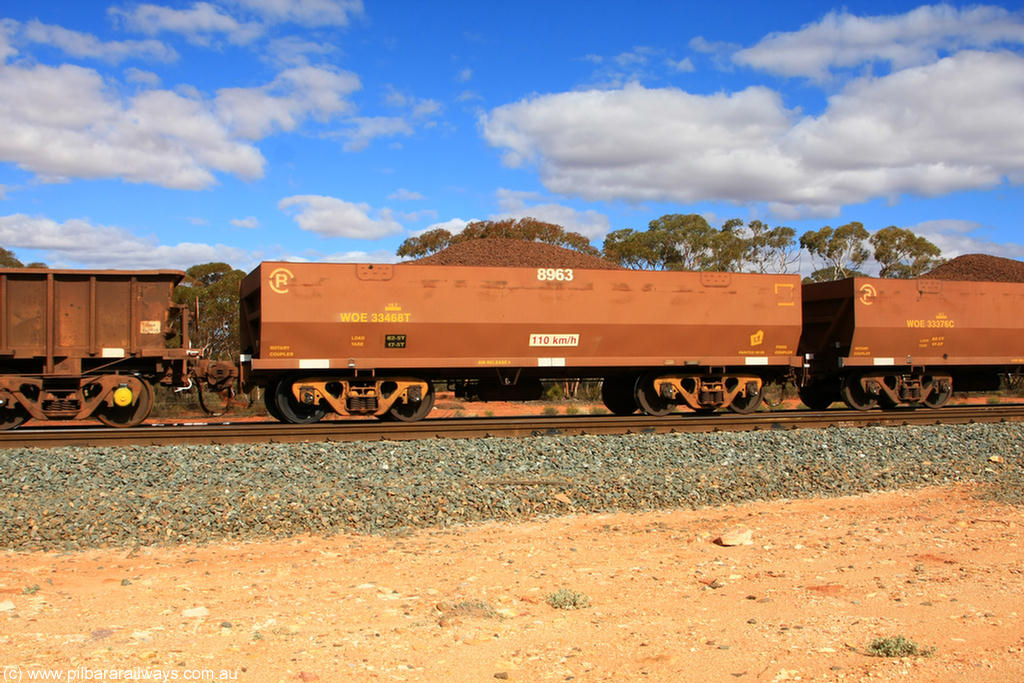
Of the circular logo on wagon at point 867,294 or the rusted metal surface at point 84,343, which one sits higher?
the circular logo on wagon at point 867,294

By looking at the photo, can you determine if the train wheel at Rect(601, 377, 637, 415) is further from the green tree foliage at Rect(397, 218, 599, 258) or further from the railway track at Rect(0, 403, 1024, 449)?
the green tree foliage at Rect(397, 218, 599, 258)

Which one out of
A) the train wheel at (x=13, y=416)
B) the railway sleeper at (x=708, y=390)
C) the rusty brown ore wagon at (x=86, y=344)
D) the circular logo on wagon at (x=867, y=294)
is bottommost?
the train wheel at (x=13, y=416)

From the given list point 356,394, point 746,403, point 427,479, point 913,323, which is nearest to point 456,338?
point 356,394

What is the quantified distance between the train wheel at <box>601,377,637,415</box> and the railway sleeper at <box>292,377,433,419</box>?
4274 millimetres

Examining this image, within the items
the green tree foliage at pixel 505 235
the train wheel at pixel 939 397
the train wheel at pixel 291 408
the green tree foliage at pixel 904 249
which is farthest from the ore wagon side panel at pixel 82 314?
the green tree foliage at pixel 904 249

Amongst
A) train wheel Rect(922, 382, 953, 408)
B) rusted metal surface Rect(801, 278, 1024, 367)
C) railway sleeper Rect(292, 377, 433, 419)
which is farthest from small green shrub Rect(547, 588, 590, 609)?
train wheel Rect(922, 382, 953, 408)

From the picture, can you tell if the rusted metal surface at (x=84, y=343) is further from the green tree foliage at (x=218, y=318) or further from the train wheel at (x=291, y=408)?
the green tree foliage at (x=218, y=318)

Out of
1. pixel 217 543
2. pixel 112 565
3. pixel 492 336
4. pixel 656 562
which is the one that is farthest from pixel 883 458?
pixel 112 565

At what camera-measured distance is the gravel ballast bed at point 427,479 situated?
24.2ft

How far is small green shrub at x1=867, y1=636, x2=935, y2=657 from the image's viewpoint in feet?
14.8

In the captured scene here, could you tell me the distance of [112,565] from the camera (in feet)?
21.4

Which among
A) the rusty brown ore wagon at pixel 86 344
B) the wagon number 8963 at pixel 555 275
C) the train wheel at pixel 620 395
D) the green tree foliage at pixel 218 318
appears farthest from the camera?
the green tree foliage at pixel 218 318

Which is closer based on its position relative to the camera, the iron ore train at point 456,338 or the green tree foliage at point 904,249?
the iron ore train at point 456,338

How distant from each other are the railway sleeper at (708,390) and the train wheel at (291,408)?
21.1ft
